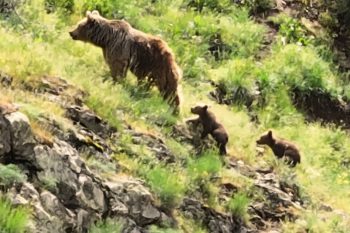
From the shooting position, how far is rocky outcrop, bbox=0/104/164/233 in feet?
22.6

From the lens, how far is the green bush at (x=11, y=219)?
6285 mm

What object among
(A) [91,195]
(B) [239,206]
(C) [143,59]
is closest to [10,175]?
(A) [91,195]

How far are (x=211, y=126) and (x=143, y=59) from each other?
133cm

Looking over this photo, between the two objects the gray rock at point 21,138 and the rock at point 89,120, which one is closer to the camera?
the gray rock at point 21,138

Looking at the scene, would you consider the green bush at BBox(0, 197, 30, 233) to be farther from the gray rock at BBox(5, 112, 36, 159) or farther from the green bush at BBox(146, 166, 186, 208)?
the green bush at BBox(146, 166, 186, 208)

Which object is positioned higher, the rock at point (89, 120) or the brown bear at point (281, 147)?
the rock at point (89, 120)

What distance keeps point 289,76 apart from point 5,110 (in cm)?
888

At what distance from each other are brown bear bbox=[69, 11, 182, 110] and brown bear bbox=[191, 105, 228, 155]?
0.35 metres

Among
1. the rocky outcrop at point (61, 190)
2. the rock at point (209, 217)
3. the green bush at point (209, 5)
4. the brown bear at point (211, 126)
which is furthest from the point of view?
the green bush at point (209, 5)

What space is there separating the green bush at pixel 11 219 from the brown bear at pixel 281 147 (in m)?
5.80

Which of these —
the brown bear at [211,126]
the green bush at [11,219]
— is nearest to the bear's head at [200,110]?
the brown bear at [211,126]

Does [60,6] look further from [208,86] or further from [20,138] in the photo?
[20,138]

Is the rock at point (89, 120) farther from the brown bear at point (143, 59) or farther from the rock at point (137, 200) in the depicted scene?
the brown bear at point (143, 59)

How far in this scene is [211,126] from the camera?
11.0m
